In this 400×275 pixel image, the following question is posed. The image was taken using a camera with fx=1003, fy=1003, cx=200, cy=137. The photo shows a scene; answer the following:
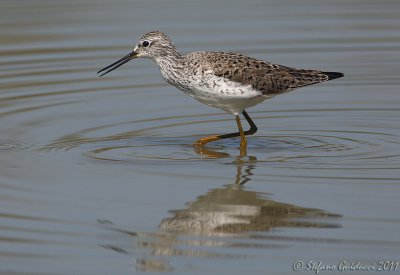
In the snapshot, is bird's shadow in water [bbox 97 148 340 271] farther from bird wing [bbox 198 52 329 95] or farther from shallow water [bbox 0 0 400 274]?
bird wing [bbox 198 52 329 95]

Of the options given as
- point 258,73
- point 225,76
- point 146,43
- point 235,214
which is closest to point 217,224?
point 235,214

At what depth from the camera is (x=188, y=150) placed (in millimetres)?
14102

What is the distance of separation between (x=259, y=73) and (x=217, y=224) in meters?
3.83

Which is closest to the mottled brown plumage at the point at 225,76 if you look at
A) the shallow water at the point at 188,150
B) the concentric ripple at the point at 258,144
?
the concentric ripple at the point at 258,144

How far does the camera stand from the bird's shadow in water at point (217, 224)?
976 cm

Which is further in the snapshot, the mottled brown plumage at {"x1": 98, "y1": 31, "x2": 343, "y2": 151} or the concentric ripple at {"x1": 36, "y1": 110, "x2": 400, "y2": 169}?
the mottled brown plumage at {"x1": 98, "y1": 31, "x2": 343, "y2": 151}

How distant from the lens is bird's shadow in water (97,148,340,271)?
9.76 m

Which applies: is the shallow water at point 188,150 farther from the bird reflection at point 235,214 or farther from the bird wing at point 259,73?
the bird wing at point 259,73

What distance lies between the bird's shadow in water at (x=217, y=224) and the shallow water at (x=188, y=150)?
2cm

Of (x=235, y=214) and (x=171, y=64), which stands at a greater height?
(x=171, y=64)

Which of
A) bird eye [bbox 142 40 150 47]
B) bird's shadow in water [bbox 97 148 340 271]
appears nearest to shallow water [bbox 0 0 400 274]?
bird's shadow in water [bbox 97 148 340 271]

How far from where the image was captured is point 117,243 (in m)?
10.1

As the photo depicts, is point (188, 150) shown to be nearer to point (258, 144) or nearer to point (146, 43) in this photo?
point (258, 144)

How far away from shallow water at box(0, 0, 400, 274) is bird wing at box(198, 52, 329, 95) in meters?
0.86
